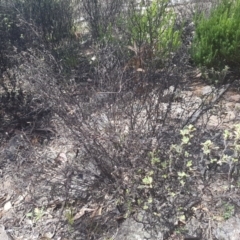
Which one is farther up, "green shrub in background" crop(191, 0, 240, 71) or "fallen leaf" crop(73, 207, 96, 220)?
"green shrub in background" crop(191, 0, 240, 71)

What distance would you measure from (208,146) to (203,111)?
522 millimetres

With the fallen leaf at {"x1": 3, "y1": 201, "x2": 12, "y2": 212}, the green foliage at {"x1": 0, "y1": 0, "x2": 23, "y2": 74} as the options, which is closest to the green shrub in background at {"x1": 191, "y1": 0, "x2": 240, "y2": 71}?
the green foliage at {"x1": 0, "y1": 0, "x2": 23, "y2": 74}

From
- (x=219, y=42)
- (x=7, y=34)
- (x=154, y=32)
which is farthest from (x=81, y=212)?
(x=7, y=34)

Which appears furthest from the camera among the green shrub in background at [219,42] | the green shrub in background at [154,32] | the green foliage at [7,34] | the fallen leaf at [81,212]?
the green foliage at [7,34]

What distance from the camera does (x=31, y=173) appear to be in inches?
100.0

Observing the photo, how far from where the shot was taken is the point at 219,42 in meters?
3.80

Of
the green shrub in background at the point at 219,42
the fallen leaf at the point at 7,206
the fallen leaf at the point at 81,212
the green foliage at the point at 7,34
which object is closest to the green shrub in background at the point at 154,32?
the green shrub in background at the point at 219,42

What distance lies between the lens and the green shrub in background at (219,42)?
371cm

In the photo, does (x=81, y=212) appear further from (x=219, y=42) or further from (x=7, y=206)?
(x=219, y=42)

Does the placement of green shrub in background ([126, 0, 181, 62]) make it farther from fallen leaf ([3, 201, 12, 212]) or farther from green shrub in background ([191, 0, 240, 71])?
fallen leaf ([3, 201, 12, 212])

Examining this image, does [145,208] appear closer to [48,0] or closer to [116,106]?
[116,106]

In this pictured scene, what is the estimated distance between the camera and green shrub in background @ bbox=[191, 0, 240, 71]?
3711mm

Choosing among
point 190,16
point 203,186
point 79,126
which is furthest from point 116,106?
point 190,16

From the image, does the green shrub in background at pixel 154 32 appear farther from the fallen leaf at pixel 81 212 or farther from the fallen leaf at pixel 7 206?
the fallen leaf at pixel 7 206
